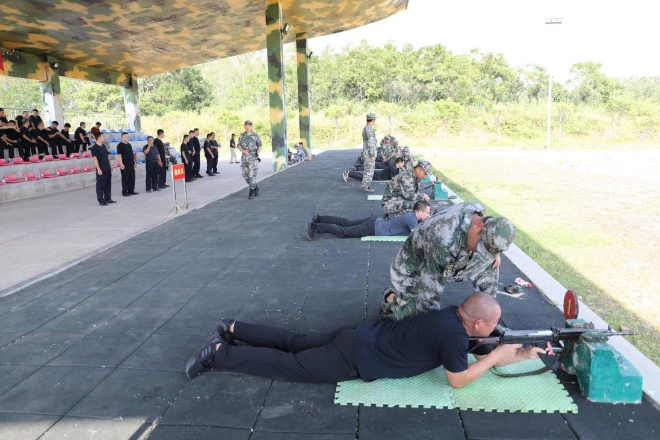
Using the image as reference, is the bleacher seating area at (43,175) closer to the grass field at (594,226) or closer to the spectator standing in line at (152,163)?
the spectator standing in line at (152,163)

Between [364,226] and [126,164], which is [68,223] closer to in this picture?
[126,164]

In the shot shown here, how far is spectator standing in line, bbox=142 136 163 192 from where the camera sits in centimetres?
1278

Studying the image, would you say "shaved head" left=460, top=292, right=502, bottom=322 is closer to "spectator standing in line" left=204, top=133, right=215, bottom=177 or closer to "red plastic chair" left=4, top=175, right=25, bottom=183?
"red plastic chair" left=4, top=175, right=25, bottom=183

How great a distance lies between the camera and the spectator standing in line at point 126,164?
39.1 feet

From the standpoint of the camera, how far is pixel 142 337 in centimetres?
370

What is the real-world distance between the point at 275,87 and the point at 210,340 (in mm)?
13454

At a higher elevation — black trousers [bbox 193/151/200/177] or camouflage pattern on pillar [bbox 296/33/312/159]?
camouflage pattern on pillar [bbox 296/33/312/159]

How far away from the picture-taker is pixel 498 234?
2822mm

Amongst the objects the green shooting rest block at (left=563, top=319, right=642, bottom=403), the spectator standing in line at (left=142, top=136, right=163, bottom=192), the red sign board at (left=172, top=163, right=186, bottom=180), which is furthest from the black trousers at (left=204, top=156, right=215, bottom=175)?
the green shooting rest block at (left=563, top=319, right=642, bottom=403)

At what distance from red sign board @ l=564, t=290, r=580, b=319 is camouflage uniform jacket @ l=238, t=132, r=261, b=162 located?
812cm

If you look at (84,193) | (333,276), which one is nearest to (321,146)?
(84,193)

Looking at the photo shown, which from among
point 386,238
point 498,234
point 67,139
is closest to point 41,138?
point 67,139

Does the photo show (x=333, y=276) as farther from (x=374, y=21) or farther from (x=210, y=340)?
(x=374, y=21)

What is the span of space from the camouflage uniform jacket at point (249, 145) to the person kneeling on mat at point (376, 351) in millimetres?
7598
